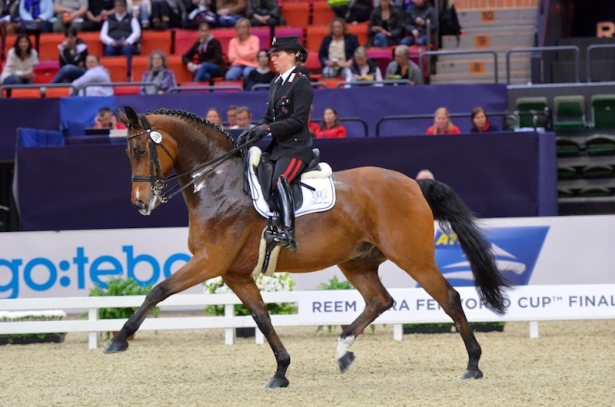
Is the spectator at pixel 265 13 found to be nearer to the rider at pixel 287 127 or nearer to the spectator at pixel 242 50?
the spectator at pixel 242 50

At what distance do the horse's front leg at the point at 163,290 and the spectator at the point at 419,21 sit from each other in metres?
10.3

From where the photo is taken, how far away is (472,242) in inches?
336

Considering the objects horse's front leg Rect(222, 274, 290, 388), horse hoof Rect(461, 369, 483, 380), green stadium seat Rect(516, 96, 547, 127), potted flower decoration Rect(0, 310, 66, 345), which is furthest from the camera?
green stadium seat Rect(516, 96, 547, 127)

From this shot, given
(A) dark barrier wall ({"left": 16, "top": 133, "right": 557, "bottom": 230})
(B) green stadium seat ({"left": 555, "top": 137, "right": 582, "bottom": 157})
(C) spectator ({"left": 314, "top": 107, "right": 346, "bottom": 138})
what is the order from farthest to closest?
1. (B) green stadium seat ({"left": 555, "top": 137, "right": 582, "bottom": 157})
2. (C) spectator ({"left": 314, "top": 107, "right": 346, "bottom": 138})
3. (A) dark barrier wall ({"left": 16, "top": 133, "right": 557, "bottom": 230})

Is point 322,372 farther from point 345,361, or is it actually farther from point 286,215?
point 286,215

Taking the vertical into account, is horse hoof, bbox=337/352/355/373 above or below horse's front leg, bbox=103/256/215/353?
below

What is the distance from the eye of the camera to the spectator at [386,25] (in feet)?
55.9

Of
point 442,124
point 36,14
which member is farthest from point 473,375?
point 36,14

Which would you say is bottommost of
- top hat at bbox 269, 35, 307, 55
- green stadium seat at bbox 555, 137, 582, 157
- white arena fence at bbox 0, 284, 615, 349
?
→ white arena fence at bbox 0, 284, 615, 349

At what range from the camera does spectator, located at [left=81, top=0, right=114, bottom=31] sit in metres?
18.7

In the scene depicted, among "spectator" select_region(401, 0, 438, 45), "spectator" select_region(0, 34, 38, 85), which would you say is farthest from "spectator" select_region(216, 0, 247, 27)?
"spectator" select_region(0, 34, 38, 85)

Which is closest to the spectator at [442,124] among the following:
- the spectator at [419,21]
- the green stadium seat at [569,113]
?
the green stadium seat at [569,113]

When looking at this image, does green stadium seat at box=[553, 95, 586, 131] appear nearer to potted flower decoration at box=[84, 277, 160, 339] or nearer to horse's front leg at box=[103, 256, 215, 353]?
potted flower decoration at box=[84, 277, 160, 339]

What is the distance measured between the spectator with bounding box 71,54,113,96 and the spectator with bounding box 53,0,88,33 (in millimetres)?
2640
